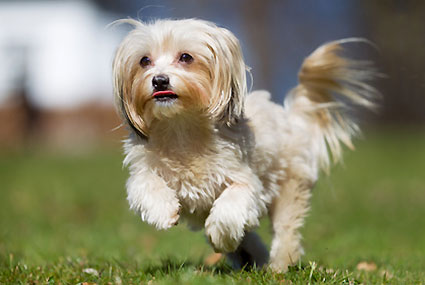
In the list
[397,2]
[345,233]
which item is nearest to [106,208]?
[345,233]

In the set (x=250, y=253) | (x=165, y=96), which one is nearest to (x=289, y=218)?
(x=250, y=253)

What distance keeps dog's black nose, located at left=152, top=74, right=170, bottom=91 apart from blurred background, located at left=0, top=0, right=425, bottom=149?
17.2 meters

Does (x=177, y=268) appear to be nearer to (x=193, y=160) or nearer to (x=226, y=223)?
(x=226, y=223)

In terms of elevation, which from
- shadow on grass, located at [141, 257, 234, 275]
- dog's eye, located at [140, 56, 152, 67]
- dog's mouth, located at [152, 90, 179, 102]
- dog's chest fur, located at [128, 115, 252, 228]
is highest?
dog's eye, located at [140, 56, 152, 67]

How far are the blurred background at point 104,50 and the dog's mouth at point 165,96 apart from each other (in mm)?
17171

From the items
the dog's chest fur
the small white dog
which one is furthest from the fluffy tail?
the dog's chest fur

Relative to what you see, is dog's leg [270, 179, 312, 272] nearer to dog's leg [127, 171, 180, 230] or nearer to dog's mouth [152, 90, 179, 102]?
dog's leg [127, 171, 180, 230]

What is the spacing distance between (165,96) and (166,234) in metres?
3.50

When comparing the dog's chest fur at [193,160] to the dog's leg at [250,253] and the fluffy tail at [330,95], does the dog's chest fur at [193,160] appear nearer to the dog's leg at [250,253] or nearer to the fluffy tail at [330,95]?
the dog's leg at [250,253]

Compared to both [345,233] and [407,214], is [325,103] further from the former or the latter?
[407,214]

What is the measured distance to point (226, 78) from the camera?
3855 mm

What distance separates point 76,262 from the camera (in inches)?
174

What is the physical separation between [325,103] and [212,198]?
163 cm

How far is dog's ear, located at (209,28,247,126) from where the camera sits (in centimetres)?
386
